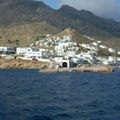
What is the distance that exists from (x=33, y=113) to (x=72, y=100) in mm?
13204

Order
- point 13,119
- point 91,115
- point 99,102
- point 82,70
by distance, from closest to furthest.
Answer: point 13,119, point 91,115, point 99,102, point 82,70

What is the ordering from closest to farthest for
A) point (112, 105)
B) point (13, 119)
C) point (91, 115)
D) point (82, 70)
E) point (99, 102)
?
1. point (13, 119)
2. point (91, 115)
3. point (112, 105)
4. point (99, 102)
5. point (82, 70)

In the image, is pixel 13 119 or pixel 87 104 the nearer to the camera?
pixel 13 119

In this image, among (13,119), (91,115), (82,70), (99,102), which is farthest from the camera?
(82,70)

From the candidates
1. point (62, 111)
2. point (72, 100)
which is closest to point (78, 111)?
point (62, 111)

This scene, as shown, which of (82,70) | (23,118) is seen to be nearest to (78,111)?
(23,118)

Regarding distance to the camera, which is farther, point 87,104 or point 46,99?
point 46,99

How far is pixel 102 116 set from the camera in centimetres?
4184

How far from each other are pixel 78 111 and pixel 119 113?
4.47 metres

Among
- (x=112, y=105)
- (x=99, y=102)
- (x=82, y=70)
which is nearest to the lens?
(x=112, y=105)

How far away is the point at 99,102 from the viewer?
53938mm

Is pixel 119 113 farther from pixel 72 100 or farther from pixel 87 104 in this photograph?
pixel 72 100

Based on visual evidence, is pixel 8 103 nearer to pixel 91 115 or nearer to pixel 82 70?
pixel 91 115

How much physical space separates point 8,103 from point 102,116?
1412cm
